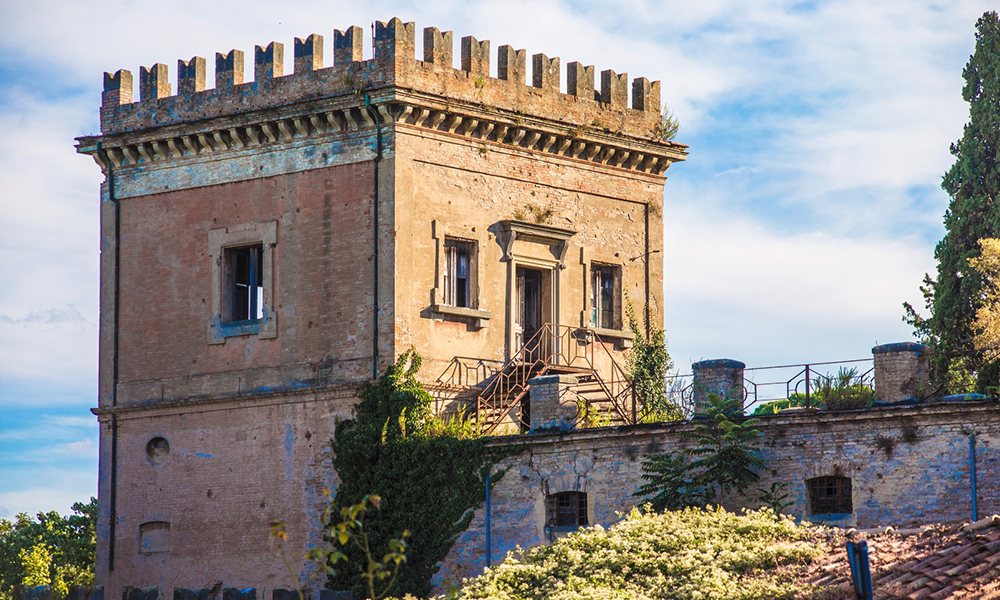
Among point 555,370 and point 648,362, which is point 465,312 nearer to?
point 555,370

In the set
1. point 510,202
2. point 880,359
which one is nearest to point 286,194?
point 510,202

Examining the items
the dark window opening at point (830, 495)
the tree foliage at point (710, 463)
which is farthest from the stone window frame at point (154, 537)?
the dark window opening at point (830, 495)

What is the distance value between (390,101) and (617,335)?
274 inches

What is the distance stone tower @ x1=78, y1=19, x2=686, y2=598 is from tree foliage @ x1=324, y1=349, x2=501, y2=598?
1.78 feet

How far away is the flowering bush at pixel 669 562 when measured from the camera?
66.0 ft

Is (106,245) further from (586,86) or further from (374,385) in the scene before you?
→ (586,86)

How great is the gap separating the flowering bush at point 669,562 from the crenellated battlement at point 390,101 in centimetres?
1018

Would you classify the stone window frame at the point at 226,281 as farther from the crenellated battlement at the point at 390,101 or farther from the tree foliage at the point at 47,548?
the tree foliage at the point at 47,548

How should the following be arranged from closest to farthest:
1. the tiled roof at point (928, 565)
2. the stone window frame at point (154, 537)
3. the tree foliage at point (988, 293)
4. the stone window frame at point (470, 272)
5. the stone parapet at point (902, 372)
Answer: the tiled roof at point (928, 565)
the stone parapet at point (902, 372)
the stone window frame at point (470, 272)
the stone window frame at point (154, 537)
the tree foliage at point (988, 293)

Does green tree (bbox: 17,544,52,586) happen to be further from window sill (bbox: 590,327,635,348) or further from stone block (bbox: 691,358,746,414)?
stone block (bbox: 691,358,746,414)

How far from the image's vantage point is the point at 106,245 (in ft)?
106

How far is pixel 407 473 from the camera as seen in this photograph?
91.4 ft

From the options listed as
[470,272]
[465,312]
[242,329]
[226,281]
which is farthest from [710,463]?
[226,281]

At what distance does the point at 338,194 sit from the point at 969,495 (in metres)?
13.0
